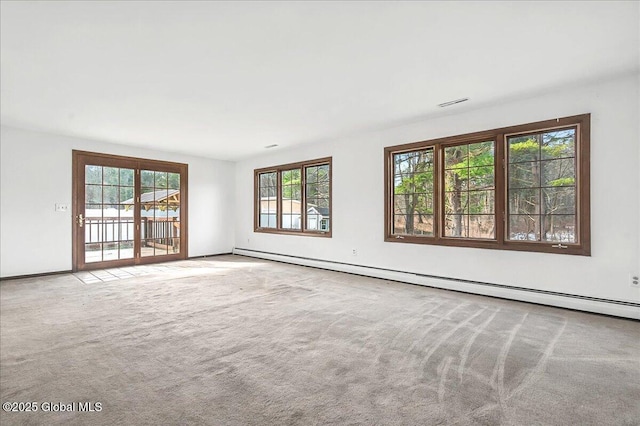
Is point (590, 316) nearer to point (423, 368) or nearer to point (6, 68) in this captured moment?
point (423, 368)

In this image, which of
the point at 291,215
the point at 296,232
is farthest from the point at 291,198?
the point at 296,232

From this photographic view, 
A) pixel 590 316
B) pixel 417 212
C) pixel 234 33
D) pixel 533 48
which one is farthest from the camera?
pixel 417 212

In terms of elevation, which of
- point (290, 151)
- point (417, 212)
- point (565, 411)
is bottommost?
point (565, 411)

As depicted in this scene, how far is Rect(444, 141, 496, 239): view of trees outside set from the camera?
4.53 metres

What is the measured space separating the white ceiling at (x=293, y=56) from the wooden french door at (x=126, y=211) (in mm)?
1702

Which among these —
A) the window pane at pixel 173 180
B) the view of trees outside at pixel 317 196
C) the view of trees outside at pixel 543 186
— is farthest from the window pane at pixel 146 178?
the view of trees outside at pixel 543 186

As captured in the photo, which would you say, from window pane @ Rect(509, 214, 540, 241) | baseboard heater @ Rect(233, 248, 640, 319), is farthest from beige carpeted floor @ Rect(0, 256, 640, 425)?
window pane @ Rect(509, 214, 540, 241)

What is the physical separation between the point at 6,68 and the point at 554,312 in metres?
6.41

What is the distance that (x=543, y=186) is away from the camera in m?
4.07

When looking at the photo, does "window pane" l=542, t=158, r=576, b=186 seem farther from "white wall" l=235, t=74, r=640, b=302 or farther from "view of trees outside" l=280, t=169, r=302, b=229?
"view of trees outside" l=280, t=169, r=302, b=229

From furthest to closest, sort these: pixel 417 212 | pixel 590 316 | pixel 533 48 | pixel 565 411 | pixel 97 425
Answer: pixel 417 212, pixel 590 316, pixel 533 48, pixel 565 411, pixel 97 425

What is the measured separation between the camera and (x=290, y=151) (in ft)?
24.0

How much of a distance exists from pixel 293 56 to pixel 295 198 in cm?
448

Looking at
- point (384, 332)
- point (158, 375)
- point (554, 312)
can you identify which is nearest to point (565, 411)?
point (384, 332)
